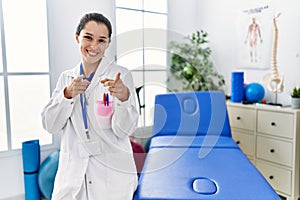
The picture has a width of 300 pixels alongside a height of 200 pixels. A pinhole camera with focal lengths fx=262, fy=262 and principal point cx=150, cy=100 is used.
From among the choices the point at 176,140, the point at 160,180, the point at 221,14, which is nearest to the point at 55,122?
the point at 160,180

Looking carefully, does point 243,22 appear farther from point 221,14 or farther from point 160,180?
point 160,180

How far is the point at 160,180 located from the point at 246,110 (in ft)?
4.11

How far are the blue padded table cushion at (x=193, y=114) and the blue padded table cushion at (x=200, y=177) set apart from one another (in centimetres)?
29

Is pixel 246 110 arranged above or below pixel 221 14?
below

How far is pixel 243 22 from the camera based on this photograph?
2.59m

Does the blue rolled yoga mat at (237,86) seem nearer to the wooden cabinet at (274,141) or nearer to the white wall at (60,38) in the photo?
the wooden cabinet at (274,141)

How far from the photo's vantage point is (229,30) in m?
2.76

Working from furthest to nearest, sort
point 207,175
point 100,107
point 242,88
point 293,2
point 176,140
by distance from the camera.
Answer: point 242,88 → point 293,2 → point 176,140 → point 207,175 → point 100,107

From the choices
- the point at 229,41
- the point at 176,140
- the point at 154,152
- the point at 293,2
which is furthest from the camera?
the point at 229,41

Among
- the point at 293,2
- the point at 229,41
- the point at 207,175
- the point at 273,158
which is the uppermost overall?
the point at 293,2

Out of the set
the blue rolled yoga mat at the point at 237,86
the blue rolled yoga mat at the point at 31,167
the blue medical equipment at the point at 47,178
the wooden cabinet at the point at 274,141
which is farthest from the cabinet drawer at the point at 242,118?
the blue rolled yoga mat at the point at 31,167

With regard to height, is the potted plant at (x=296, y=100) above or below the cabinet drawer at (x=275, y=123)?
above

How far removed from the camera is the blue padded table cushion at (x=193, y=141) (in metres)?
1.74

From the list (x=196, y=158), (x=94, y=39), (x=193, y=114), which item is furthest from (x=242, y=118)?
(x=94, y=39)
